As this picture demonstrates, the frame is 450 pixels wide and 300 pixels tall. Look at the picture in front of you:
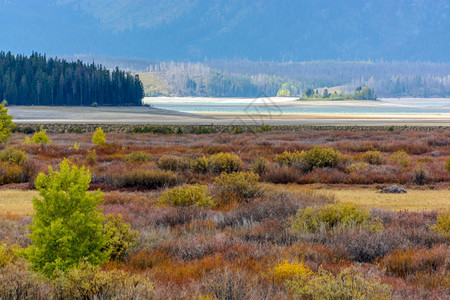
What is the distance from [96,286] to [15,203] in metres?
9.97

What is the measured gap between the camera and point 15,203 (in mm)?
14664

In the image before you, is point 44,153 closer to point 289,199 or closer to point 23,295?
point 289,199

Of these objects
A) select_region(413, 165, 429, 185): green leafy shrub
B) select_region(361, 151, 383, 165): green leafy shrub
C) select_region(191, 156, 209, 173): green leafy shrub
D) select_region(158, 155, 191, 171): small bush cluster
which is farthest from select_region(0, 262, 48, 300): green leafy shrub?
select_region(361, 151, 383, 165): green leafy shrub

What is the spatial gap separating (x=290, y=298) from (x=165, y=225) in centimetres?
525

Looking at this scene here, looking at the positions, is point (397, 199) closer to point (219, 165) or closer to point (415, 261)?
point (219, 165)

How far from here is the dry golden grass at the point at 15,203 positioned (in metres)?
12.9

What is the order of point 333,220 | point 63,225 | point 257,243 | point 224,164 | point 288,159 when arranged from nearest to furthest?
point 63,225, point 257,243, point 333,220, point 224,164, point 288,159

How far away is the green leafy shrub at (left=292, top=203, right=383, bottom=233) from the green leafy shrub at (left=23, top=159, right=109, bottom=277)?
4.41 meters

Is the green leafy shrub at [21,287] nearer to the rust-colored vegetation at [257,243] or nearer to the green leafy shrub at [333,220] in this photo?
the rust-colored vegetation at [257,243]

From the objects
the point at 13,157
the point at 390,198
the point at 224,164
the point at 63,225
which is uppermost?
the point at 63,225

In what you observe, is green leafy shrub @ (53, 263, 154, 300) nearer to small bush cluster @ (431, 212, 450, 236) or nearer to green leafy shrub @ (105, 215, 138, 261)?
green leafy shrub @ (105, 215, 138, 261)

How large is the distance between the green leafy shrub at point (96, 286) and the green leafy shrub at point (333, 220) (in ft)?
15.5

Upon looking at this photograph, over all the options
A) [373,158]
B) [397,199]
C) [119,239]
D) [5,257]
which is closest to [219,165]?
[373,158]

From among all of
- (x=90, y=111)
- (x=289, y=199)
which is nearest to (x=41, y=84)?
(x=90, y=111)
